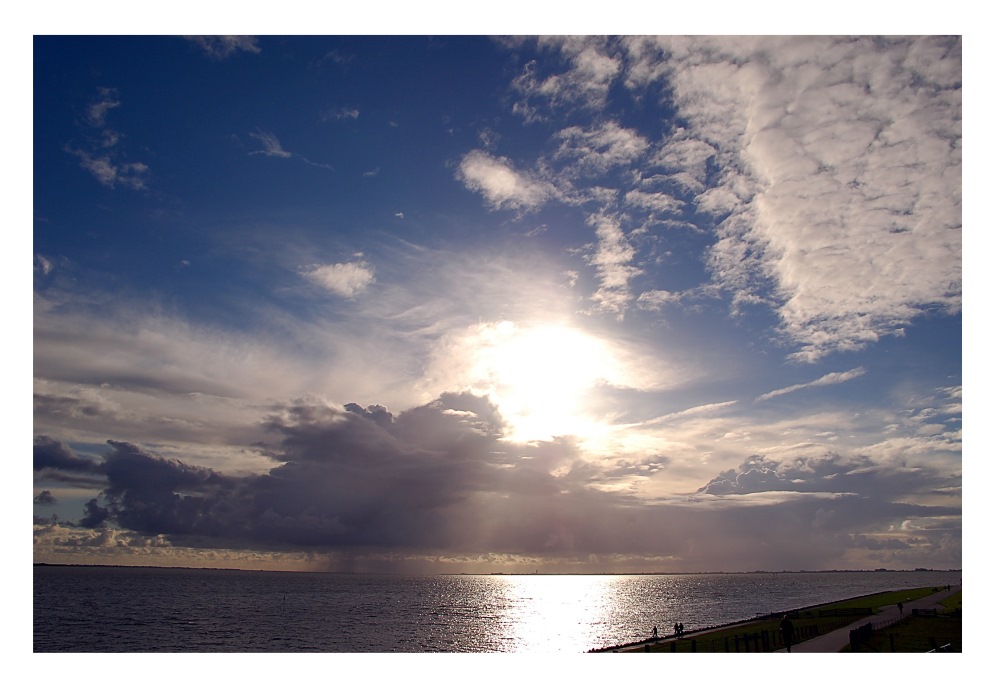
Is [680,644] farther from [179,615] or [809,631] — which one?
[179,615]

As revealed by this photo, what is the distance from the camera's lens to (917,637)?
1606 inches

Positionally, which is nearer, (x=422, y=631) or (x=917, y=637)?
(x=917, y=637)

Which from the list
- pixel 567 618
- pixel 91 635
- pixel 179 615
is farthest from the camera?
pixel 567 618
